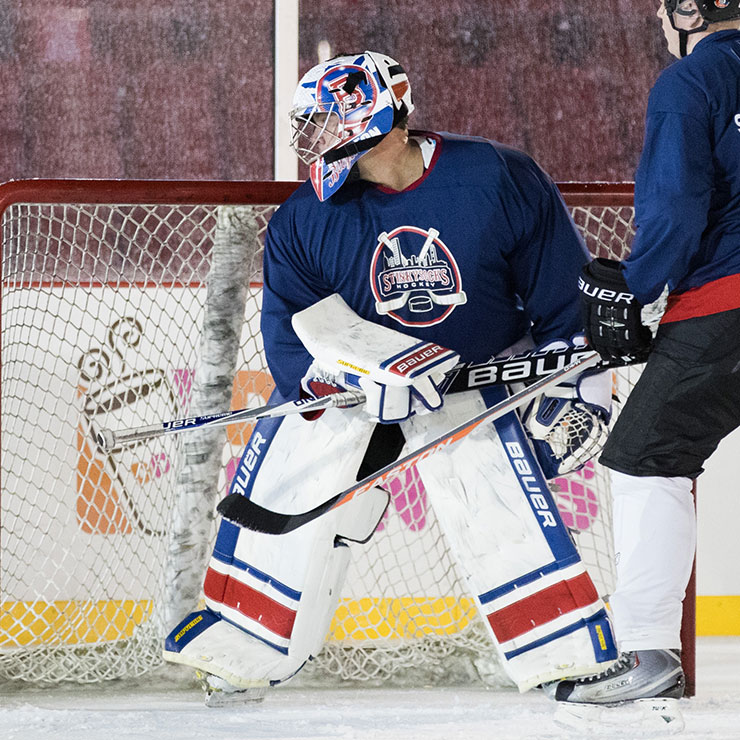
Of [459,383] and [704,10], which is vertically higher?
[704,10]

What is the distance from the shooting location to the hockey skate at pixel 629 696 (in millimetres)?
1827

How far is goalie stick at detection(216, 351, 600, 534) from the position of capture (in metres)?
1.93

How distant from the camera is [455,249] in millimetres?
1998

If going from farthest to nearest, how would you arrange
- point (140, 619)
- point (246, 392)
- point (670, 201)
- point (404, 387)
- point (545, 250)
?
point (246, 392) → point (140, 619) → point (545, 250) → point (404, 387) → point (670, 201)

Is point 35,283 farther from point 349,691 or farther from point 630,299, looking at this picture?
point 630,299

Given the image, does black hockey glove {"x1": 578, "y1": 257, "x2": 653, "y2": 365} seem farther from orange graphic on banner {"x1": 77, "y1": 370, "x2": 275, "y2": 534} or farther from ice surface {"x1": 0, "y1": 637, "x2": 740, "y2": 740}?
orange graphic on banner {"x1": 77, "y1": 370, "x2": 275, "y2": 534}

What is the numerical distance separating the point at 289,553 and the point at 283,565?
26 millimetres

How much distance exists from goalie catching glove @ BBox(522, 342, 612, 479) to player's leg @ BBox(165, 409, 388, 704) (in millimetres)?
321

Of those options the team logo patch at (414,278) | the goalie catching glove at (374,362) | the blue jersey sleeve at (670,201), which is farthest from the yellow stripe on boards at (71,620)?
the blue jersey sleeve at (670,201)

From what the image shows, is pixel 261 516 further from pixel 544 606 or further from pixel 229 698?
pixel 544 606

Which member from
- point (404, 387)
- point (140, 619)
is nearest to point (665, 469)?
point (404, 387)

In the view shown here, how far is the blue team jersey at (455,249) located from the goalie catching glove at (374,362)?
8cm

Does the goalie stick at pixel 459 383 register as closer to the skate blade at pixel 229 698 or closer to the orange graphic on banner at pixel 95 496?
the skate blade at pixel 229 698

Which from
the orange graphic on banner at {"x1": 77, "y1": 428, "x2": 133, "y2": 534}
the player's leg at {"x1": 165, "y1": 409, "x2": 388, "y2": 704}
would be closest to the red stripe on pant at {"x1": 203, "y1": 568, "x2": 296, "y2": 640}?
the player's leg at {"x1": 165, "y1": 409, "x2": 388, "y2": 704}
